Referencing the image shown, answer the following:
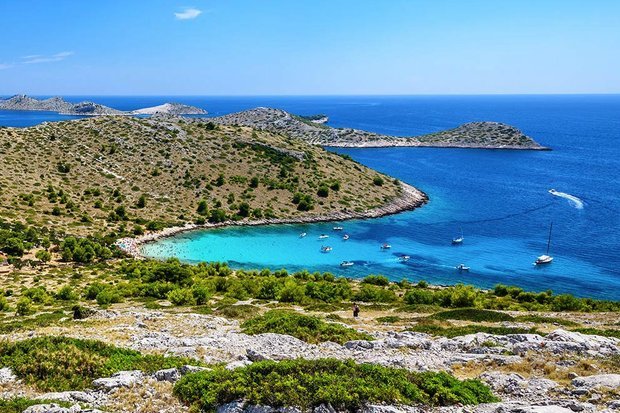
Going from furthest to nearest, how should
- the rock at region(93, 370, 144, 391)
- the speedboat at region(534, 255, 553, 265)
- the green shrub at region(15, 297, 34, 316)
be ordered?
the speedboat at region(534, 255, 553, 265), the green shrub at region(15, 297, 34, 316), the rock at region(93, 370, 144, 391)

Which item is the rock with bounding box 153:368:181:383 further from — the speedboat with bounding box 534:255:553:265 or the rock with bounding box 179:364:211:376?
the speedboat with bounding box 534:255:553:265

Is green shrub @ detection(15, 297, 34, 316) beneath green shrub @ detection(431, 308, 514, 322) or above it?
beneath

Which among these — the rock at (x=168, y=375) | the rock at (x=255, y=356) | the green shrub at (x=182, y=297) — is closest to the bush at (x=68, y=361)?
the rock at (x=168, y=375)

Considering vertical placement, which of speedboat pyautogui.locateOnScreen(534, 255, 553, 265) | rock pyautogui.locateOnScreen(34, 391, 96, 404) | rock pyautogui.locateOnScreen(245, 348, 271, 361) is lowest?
speedboat pyautogui.locateOnScreen(534, 255, 553, 265)

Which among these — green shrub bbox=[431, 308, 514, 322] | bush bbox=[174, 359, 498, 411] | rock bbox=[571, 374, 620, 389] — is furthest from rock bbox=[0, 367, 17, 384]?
green shrub bbox=[431, 308, 514, 322]

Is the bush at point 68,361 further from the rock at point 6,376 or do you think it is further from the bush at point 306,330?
the bush at point 306,330

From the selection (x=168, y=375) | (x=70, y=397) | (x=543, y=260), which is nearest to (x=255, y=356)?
(x=168, y=375)
